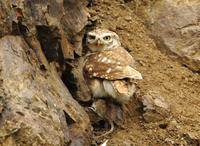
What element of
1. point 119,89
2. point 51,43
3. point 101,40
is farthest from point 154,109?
point 51,43

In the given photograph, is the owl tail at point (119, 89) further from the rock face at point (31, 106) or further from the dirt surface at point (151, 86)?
the rock face at point (31, 106)

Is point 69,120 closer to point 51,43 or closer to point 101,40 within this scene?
point 51,43

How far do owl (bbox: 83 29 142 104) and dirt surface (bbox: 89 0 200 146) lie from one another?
0.35 metres

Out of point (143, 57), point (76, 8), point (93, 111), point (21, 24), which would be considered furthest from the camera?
point (143, 57)

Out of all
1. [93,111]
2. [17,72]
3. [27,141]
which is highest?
[17,72]

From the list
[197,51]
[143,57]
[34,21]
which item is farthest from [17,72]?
[197,51]

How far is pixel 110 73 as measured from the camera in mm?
6410

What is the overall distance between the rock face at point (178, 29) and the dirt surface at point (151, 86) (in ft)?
0.37

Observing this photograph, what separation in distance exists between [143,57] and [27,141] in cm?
326

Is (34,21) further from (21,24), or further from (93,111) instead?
(93,111)

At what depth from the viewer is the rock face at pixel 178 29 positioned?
305 inches

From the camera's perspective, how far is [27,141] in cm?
452

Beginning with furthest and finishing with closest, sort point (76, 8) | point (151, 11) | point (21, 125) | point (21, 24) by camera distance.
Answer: point (151, 11), point (76, 8), point (21, 24), point (21, 125)

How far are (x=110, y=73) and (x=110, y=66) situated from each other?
11 cm
